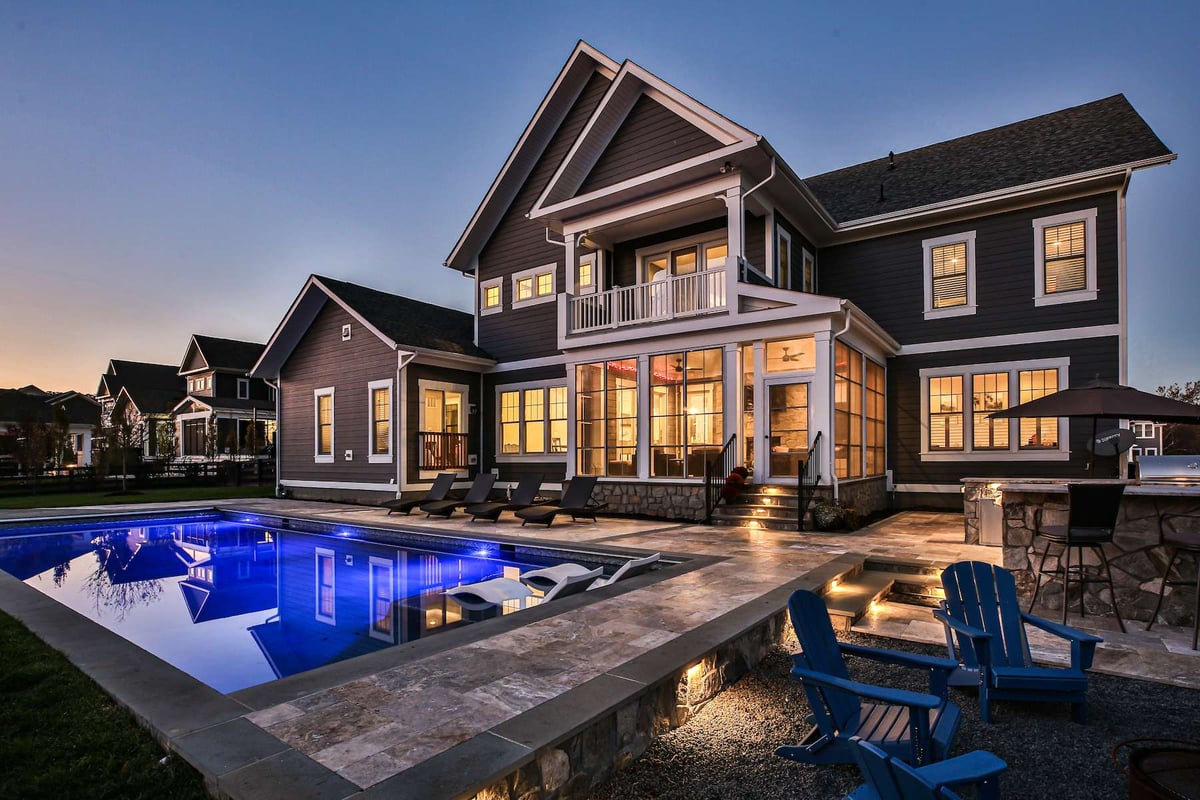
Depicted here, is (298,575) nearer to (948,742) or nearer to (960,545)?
(948,742)

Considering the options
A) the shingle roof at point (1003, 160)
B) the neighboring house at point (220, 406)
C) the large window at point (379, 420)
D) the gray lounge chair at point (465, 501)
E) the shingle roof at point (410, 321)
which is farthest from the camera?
the neighboring house at point (220, 406)

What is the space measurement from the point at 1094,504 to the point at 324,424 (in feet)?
58.4

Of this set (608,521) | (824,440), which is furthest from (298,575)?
(824,440)

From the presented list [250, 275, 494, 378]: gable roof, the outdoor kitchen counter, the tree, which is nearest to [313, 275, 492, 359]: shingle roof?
[250, 275, 494, 378]: gable roof

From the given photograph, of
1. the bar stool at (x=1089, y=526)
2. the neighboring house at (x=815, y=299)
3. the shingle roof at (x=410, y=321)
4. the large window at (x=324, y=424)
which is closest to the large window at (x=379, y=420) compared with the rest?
the neighboring house at (x=815, y=299)

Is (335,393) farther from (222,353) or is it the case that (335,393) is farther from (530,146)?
(222,353)

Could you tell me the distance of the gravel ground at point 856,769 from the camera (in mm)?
3119

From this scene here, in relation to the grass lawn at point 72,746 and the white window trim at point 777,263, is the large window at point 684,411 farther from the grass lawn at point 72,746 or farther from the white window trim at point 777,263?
the grass lawn at point 72,746

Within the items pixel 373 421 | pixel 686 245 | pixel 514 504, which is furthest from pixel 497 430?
pixel 686 245

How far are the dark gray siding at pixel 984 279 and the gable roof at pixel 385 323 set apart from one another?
373 inches

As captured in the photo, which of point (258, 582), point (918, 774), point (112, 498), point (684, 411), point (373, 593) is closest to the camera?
point (918, 774)

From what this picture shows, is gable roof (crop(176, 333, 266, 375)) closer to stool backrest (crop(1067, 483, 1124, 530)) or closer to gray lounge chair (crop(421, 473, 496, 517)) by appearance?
gray lounge chair (crop(421, 473, 496, 517))

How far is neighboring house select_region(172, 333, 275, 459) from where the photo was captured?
34.2 metres

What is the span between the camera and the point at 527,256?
16.8 metres
